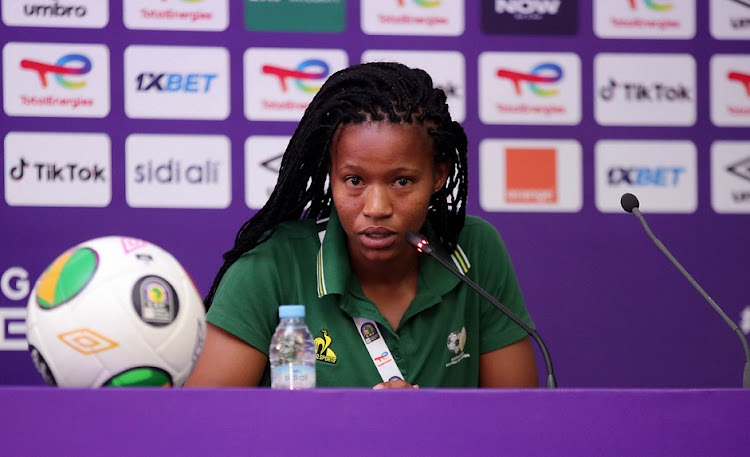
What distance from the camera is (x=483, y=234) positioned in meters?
1.81

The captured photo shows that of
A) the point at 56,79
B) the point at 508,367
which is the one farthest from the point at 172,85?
the point at 508,367

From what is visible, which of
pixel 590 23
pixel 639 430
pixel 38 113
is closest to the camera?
pixel 639 430

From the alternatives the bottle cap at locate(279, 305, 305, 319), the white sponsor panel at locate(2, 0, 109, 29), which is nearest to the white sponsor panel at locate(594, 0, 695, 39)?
the white sponsor panel at locate(2, 0, 109, 29)

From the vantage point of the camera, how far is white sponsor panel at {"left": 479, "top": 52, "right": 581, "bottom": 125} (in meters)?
2.51

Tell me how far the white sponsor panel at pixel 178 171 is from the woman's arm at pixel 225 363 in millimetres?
945

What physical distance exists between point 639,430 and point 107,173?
1.81 m

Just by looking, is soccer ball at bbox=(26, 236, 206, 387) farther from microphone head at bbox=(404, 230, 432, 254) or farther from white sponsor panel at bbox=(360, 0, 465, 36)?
white sponsor panel at bbox=(360, 0, 465, 36)

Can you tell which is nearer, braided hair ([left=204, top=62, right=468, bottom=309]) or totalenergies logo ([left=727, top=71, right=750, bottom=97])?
braided hair ([left=204, top=62, right=468, bottom=309])

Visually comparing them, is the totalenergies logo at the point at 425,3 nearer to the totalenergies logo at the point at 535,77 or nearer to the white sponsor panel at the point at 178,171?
the totalenergies logo at the point at 535,77

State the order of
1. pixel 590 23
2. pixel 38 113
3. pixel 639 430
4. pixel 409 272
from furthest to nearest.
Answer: pixel 590 23 → pixel 38 113 → pixel 409 272 → pixel 639 430

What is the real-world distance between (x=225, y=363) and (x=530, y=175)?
49.1 inches

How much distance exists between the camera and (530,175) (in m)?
2.51

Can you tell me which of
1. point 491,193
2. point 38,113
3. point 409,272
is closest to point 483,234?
point 409,272

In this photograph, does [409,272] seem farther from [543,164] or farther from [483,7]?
[483,7]
